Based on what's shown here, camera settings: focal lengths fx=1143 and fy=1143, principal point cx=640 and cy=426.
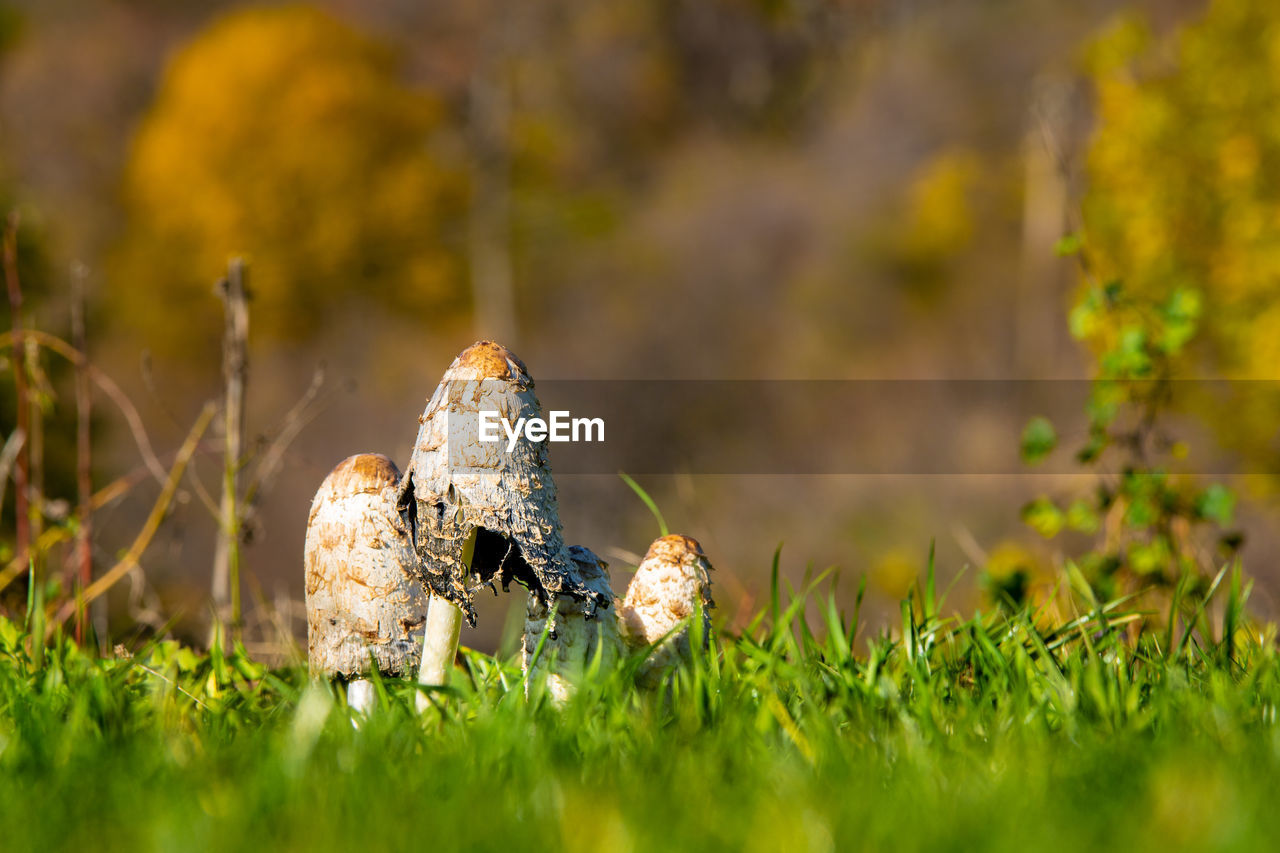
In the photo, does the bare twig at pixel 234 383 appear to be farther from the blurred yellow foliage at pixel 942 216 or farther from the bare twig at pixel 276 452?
the blurred yellow foliage at pixel 942 216

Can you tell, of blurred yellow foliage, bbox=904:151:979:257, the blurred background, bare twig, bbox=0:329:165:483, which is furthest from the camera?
blurred yellow foliage, bbox=904:151:979:257

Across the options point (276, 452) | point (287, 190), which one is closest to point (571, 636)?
point (276, 452)

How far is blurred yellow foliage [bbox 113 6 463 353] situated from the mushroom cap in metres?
20.0

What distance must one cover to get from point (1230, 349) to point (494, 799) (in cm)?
1081

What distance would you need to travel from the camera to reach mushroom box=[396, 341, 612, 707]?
5.06ft

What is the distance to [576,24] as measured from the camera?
2745 centimetres

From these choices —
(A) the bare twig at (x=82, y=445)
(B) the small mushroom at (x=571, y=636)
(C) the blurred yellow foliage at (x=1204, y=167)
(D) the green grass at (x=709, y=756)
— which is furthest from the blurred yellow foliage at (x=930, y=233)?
(B) the small mushroom at (x=571, y=636)

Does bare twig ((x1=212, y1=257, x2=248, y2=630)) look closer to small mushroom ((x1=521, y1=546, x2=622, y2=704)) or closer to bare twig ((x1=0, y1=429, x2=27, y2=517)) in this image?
bare twig ((x1=0, y1=429, x2=27, y2=517))

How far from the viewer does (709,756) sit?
4.60 feet

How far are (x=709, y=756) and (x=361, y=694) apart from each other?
0.70m

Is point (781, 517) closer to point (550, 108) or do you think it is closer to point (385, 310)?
point (385, 310)

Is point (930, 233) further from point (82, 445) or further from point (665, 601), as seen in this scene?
point (665, 601)

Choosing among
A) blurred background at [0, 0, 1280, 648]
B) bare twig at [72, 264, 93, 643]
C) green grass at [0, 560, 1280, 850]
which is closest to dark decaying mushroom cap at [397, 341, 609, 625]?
green grass at [0, 560, 1280, 850]

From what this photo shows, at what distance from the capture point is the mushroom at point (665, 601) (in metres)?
1.77
